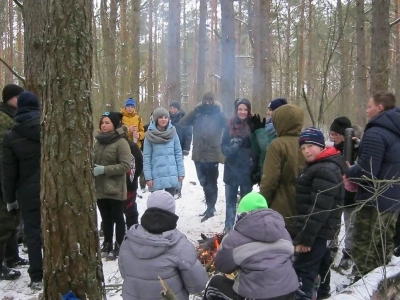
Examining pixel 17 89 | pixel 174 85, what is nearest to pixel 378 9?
pixel 17 89

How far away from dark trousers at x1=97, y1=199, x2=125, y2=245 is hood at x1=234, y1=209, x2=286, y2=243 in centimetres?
270

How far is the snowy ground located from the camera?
3.44 meters

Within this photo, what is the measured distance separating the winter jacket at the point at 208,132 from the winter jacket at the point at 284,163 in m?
2.79

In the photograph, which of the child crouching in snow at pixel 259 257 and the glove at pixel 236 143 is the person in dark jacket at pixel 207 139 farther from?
the child crouching in snow at pixel 259 257

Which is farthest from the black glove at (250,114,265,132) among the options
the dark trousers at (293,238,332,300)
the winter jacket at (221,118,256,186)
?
the dark trousers at (293,238,332,300)

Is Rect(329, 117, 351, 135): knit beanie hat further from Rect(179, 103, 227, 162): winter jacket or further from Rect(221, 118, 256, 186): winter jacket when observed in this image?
Rect(179, 103, 227, 162): winter jacket

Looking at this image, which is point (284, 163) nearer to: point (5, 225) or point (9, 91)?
point (5, 225)

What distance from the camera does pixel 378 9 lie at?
6.74 metres

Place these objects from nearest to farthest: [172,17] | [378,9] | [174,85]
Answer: [378,9]
[174,85]
[172,17]

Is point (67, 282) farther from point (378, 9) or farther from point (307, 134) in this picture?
point (378, 9)

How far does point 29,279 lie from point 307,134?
3.31m

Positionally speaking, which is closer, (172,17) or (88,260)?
(88,260)

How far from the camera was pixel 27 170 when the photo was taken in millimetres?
4480

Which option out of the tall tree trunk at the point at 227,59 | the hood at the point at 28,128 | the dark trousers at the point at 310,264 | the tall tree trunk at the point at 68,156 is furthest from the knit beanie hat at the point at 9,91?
the tall tree trunk at the point at 227,59
